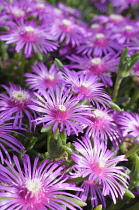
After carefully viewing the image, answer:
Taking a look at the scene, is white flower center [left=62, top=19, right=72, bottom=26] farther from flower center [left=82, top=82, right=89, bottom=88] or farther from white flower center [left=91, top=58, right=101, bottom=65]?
flower center [left=82, top=82, right=89, bottom=88]

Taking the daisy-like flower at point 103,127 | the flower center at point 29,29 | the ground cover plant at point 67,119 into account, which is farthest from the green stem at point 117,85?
the flower center at point 29,29

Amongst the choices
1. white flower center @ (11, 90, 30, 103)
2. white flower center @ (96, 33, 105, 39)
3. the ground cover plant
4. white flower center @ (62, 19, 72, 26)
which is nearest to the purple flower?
the ground cover plant

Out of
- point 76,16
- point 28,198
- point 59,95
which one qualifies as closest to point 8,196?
point 28,198

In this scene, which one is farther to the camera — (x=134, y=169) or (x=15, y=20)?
(x=15, y=20)

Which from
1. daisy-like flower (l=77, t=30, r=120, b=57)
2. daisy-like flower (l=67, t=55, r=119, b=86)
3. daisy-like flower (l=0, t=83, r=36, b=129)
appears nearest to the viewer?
daisy-like flower (l=0, t=83, r=36, b=129)

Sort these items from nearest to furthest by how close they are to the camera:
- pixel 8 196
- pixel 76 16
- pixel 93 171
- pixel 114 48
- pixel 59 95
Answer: pixel 8 196, pixel 93 171, pixel 59 95, pixel 114 48, pixel 76 16

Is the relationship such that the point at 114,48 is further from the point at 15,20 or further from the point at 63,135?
the point at 63,135

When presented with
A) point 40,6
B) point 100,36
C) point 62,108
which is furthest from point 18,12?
point 62,108
